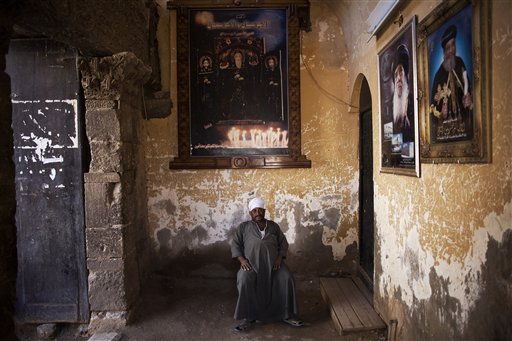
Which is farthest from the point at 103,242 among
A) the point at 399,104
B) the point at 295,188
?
the point at 399,104

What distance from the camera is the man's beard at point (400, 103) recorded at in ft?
10.1

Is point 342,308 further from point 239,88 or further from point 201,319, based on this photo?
point 239,88

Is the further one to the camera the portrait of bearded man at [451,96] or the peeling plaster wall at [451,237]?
the portrait of bearded man at [451,96]

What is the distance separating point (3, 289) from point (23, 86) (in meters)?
2.61

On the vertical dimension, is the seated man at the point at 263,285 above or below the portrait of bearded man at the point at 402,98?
below

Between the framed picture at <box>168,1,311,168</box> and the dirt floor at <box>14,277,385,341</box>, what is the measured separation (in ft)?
5.97

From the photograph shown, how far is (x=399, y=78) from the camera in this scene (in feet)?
10.5

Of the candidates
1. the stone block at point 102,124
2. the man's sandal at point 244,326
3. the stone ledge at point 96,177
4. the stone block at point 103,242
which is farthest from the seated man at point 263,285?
the stone block at point 102,124

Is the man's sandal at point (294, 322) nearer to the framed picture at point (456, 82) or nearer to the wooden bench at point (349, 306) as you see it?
the wooden bench at point (349, 306)

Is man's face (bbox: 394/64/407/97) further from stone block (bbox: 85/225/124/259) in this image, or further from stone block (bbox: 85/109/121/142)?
stone block (bbox: 85/225/124/259)

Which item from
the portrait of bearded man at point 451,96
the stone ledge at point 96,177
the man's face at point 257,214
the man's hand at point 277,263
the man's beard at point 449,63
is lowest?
the man's hand at point 277,263

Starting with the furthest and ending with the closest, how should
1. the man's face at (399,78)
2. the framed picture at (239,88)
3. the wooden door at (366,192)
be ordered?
the framed picture at (239,88) → the wooden door at (366,192) → the man's face at (399,78)

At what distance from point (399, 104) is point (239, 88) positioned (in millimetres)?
2746

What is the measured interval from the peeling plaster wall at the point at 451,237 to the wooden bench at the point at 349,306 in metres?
0.18
